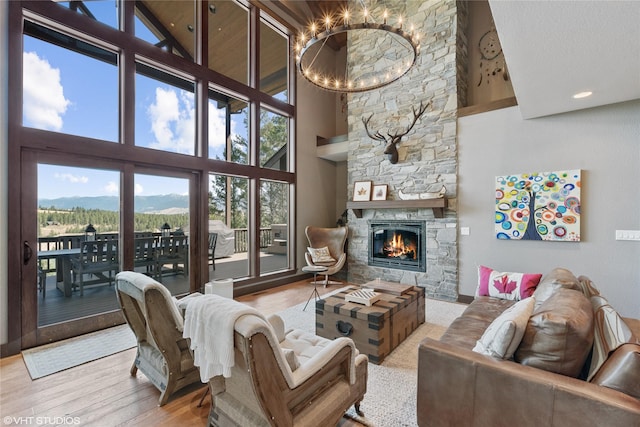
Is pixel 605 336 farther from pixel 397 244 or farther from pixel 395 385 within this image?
pixel 397 244

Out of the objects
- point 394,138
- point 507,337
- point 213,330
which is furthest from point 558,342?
point 394,138

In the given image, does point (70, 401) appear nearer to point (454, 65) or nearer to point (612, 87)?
point (612, 87)

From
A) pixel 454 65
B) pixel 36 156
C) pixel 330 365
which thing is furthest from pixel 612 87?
pixel 36 156

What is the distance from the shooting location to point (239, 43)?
5.47 m

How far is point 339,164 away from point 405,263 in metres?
3.32

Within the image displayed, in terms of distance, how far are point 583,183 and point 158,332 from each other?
16.8 ft

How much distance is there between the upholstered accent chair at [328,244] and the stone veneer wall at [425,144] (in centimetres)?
34

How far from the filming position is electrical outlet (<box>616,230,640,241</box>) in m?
3.51

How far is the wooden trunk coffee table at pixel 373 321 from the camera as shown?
106 inches

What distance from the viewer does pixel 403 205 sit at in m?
5.07

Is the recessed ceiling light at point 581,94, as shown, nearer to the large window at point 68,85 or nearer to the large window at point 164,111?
the large window at point 164,111

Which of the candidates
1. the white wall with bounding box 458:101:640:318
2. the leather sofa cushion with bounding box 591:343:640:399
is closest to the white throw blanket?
the leather sofa cushion with bounding box 591:343:640:399

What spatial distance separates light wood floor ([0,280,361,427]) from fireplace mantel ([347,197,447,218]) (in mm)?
3590

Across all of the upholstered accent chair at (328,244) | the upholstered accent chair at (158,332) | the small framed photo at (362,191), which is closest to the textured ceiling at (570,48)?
the small framed photo at (362,191)
